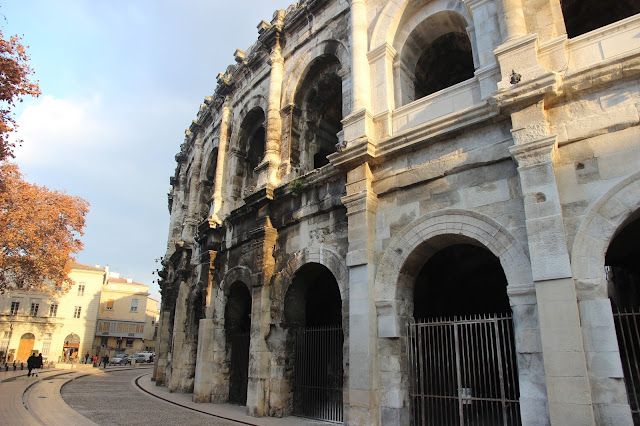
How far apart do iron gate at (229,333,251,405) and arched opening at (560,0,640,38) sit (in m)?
9.77

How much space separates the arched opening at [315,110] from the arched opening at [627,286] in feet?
20.8

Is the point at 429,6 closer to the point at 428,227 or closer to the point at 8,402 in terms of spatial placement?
the point at 428,227

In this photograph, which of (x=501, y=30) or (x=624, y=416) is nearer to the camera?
(x=624, y=416)

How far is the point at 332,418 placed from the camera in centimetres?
811

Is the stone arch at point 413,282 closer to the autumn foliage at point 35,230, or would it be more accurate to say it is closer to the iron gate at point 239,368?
the iron gate at point 239,368

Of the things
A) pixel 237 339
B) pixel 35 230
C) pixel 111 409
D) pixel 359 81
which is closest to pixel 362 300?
pixel 359 81

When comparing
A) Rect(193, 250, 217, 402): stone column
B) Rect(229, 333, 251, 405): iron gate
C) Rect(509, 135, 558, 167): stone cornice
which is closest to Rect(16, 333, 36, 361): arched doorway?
Rect(193, 250, 217, 402): stone column

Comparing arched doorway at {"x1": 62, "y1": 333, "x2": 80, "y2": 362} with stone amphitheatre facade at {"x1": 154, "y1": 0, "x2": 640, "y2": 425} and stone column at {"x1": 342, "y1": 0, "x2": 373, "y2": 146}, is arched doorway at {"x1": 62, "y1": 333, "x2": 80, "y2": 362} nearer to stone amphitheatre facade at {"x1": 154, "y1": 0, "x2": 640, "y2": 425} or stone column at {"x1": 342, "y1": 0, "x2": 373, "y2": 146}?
stone amphitheatre facade at {"x1": 154, "y1": 0, "x2": 640, "y2": 425}

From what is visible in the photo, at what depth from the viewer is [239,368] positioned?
426 inches

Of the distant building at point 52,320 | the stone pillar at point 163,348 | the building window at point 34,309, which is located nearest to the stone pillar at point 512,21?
the stone pillar at point 163,348

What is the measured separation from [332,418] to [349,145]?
5.12 meters

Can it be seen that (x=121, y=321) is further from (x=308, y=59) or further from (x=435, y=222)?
(x=435, y=222)

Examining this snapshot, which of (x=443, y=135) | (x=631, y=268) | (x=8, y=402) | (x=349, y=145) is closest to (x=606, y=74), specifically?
(x=443, y=135)

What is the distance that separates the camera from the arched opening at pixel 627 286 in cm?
630
